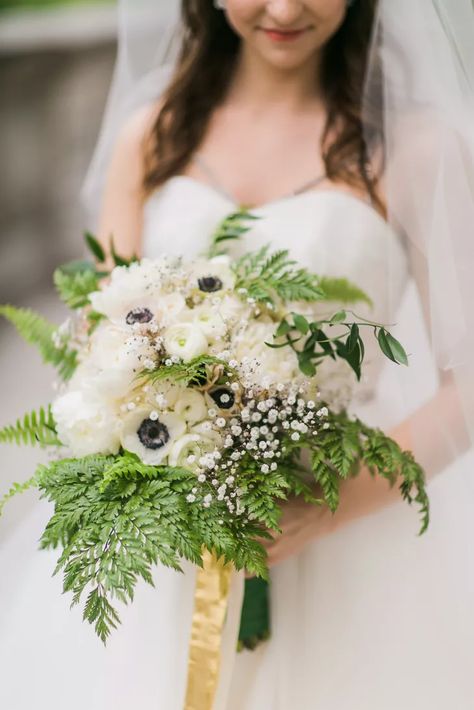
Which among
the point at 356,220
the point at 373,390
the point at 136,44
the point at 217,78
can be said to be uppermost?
the point at 136,44

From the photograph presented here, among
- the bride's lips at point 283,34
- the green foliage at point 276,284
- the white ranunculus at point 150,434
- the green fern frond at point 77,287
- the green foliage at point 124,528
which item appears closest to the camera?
the green foliage at point 124,528

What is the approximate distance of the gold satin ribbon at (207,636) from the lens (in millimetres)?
1041

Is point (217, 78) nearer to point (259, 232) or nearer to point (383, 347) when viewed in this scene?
point (259, 232)

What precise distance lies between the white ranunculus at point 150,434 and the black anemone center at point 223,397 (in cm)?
5

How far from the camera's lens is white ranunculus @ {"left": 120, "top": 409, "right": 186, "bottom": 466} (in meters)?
0.93

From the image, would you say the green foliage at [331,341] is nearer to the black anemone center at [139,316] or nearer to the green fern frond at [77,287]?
the black anemone center at [139,316]

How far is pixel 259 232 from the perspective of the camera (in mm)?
1342

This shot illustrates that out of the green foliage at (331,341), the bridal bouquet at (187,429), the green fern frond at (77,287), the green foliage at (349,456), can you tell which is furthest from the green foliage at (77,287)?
the green foliage at (349,456)

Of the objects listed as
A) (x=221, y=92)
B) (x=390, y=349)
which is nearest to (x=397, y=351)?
(x=390, y=349)

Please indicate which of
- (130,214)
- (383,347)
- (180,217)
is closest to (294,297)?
(383,347)

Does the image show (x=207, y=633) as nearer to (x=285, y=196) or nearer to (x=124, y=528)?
(x=124, y=528)

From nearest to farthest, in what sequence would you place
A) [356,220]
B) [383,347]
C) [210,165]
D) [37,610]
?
[383,347], [37,610], [356,220], [210,165]

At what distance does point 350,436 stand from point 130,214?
0.73 meters

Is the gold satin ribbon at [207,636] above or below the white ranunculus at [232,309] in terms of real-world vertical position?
below
